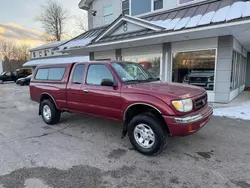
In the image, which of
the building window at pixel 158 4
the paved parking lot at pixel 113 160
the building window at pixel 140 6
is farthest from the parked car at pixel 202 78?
the building window at pixel 140 6

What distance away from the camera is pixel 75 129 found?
5.29 metres

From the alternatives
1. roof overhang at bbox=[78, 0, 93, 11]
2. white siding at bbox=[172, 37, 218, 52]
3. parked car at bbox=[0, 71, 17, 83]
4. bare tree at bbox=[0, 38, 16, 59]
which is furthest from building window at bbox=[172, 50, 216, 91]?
bare tree at bbox=[0, 38, 16, 59]

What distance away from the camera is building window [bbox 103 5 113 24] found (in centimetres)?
1327

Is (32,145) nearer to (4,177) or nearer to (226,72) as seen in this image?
(4,177)

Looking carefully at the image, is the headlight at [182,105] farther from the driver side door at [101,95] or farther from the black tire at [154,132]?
the driver side door at [101,95]

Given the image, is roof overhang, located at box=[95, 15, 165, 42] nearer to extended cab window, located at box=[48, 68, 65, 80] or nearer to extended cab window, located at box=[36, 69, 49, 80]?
extended cab window, located at box=[48, 68, 65, 80]

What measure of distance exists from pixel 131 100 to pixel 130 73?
3.18 ft

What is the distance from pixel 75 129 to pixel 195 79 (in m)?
6.74

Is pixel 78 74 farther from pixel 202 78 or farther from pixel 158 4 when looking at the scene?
pixel 158 4

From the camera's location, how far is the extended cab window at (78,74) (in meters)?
4.86

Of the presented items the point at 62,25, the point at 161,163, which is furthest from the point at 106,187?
the point at 62,25

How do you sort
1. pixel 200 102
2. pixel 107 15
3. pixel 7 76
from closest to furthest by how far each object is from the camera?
pixel 200 102 → pixel 107 15 → pixel 7 76

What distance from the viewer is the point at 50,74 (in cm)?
580

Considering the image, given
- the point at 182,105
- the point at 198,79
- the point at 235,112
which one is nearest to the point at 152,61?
the point at 198,79
